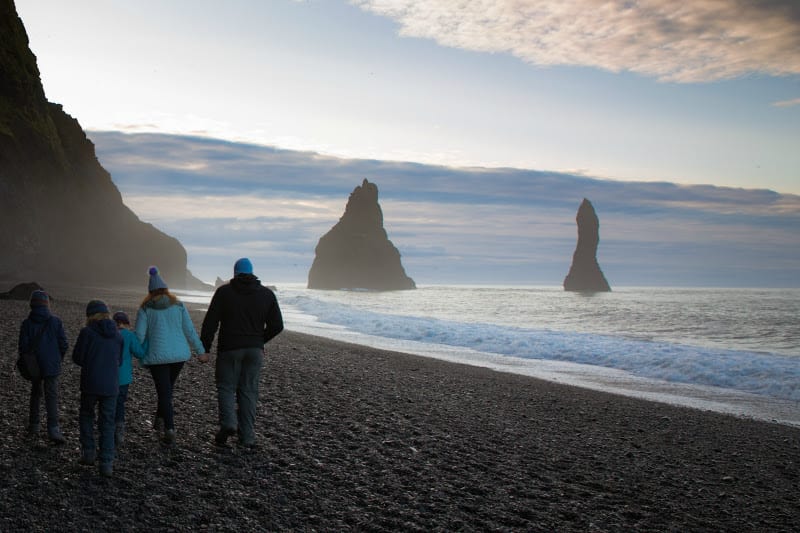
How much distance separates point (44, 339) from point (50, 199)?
63416 millimetres

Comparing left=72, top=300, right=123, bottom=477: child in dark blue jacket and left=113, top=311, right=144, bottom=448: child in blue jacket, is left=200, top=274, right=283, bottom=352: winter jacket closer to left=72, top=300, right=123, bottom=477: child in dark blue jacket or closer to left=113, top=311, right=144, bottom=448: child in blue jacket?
left=113, top=311, right=144, bottom=448: child in blue jacket

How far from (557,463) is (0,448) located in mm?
6907

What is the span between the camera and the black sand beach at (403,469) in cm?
608

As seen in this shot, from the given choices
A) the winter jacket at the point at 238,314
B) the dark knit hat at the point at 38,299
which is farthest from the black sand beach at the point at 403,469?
the dark knit hat at the point at 38,299

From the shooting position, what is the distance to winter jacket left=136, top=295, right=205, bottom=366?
7.98 metres

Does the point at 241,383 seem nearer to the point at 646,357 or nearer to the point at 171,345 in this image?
the point at 171,345

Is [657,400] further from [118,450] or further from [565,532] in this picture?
[118,450]

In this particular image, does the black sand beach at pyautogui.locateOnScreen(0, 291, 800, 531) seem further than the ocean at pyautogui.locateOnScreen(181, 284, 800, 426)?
No

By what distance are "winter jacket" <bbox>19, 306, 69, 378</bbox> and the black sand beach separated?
0.94m

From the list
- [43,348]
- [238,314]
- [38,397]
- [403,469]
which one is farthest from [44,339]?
[403,469]

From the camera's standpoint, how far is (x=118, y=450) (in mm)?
7605

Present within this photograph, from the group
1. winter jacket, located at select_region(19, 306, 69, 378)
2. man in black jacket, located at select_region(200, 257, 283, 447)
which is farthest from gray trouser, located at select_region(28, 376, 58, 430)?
man in black jacket, located at select_region(200, 257, 283, 447)

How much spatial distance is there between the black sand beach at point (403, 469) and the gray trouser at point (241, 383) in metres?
0.33

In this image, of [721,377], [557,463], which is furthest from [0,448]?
[721,377]
